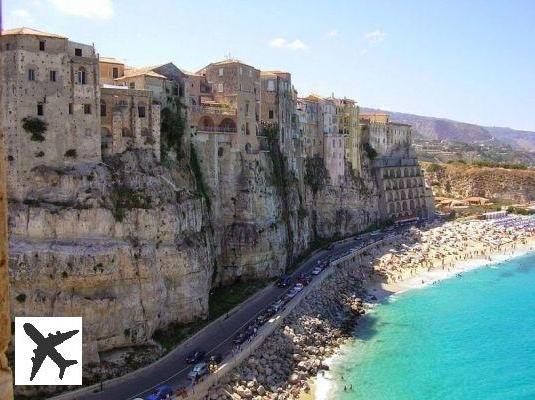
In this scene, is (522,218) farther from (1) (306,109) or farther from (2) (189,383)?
(2) (189,383)

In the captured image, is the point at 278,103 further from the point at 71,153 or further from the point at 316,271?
the point at 71,153

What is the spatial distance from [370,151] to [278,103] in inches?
1346

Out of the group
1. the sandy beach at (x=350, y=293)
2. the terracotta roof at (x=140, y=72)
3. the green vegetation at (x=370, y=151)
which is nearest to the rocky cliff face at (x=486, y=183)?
the sandy beach at (x=350, y=293)

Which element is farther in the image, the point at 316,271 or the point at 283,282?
the point at 316,271

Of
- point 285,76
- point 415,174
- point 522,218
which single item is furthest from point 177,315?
point 522,218

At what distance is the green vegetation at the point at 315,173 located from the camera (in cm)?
7894

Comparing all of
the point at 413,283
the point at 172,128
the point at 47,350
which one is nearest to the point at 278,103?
the point at 172,128

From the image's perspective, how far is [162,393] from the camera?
34.1 m

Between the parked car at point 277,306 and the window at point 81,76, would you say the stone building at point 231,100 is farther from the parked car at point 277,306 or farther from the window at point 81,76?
the window at point 81,76

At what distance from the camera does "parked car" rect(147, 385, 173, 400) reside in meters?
33.6

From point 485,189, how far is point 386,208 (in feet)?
142

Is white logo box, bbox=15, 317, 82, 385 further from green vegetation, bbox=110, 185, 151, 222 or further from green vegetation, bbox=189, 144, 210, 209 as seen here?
green vegetation, bbox=189, 144, 210, 209

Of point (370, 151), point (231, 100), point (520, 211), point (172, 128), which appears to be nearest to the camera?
point (172, 128)

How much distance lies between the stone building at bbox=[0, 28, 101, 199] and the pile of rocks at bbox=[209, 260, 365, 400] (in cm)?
1790
